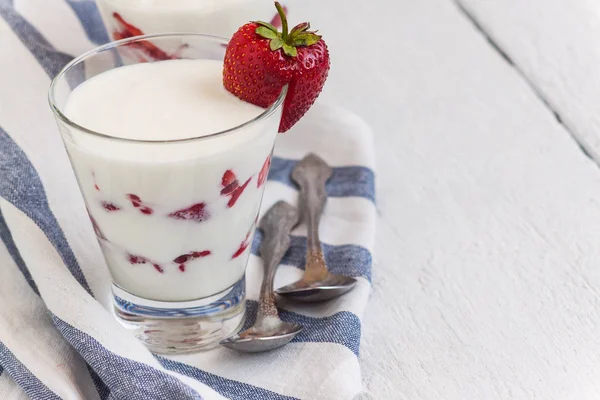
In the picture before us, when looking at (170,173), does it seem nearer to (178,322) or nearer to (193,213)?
(193,213)

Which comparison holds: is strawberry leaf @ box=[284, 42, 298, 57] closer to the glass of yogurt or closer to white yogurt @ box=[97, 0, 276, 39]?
the glass of yogurt

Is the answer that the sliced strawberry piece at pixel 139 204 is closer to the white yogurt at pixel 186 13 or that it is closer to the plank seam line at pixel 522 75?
the white yogurt at pixel 186 13

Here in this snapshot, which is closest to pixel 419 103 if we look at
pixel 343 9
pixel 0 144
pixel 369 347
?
pixel 343 9

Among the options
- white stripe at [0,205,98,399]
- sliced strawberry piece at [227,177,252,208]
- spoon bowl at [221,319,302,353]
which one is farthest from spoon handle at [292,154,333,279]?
white stripe at [0,205,98,399]

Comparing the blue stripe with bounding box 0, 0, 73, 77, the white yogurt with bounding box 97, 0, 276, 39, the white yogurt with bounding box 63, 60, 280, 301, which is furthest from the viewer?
the blue stripe with bounding box 0, 0, 73, 77

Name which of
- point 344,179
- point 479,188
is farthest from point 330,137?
point 479,188

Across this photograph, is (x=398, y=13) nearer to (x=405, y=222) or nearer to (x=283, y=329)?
(x=405, y=222)

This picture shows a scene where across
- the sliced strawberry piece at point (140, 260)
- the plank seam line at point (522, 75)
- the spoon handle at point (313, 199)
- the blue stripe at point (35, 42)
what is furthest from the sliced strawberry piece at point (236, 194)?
the plank seam line at point (522, 75)
